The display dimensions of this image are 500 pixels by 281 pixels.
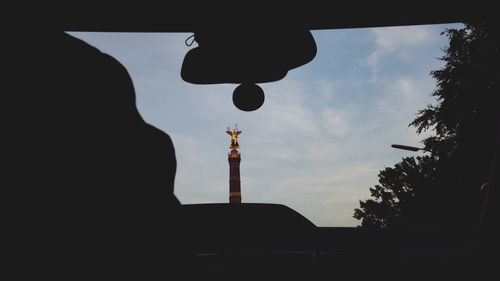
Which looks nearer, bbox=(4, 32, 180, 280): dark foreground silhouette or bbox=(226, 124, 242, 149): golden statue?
bbox=(4, 32, 180, 280): dark foreground silhouette

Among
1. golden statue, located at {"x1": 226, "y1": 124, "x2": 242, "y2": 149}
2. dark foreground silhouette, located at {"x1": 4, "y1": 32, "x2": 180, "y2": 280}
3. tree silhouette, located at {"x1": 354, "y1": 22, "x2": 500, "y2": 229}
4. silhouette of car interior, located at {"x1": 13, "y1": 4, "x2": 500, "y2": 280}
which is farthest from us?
golden statue, located at {"x1": 226, "y1": 124, "x2": 242, "y2": 149}

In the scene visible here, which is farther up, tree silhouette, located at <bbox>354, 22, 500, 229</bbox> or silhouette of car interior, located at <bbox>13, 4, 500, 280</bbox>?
Result: tree silhouette, located at <bbox>354, 22, 500, 229</bbox>

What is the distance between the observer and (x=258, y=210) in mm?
2447

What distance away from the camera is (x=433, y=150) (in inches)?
937

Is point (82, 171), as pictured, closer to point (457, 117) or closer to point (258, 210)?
point (258, 210)

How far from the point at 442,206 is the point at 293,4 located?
969 inches

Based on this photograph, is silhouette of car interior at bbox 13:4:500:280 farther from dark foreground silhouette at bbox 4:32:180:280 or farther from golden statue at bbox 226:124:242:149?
golden statue at bbox 226:124:242:149

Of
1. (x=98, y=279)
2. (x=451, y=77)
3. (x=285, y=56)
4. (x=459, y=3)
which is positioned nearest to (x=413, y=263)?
(x=98, y=279)

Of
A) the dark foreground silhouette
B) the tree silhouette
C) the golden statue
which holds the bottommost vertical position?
the dark foreground silhouette

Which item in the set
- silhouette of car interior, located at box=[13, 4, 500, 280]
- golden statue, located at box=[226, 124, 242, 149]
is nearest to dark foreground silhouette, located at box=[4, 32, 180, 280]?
silhouette of car interior, located at box=[13, 4, 500, 280]

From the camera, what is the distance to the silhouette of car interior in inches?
29.6

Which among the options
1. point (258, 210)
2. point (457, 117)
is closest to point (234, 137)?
point (457, 117)

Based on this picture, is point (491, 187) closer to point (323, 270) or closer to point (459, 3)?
point (323, 270)

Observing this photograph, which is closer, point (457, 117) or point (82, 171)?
point (82, 171)
